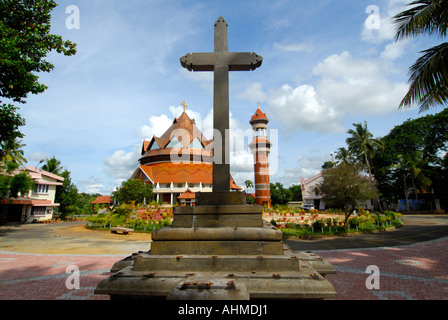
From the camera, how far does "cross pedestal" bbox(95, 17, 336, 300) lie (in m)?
2.81

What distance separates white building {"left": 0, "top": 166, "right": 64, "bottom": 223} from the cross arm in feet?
99.4

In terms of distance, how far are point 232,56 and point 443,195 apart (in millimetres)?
44619

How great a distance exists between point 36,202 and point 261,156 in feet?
103

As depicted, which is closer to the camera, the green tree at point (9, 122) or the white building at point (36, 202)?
the green tree at point (9, 122)

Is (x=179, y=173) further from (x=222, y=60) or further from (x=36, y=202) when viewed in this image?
(x=222, y=60)

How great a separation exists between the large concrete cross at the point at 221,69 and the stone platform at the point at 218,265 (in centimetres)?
90

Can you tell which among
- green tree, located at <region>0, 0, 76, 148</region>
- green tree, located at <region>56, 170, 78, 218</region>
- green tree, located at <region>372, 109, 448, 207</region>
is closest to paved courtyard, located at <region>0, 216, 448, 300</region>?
green tree, located at <region>0, 0, 76, 148</region>

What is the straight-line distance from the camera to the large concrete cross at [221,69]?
4613 mm

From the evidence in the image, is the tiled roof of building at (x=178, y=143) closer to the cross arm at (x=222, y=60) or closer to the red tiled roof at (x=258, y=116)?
the red tiled roof at (x=258, y=116)

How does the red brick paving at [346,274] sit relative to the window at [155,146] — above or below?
below

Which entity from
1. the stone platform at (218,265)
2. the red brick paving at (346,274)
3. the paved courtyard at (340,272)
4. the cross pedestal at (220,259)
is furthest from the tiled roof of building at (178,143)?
the stone platform at (218,265)

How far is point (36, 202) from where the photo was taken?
93.1 feet

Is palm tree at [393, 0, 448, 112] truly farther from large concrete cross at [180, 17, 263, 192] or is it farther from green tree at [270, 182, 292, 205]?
green tree at [270, 182, 292, 205]
